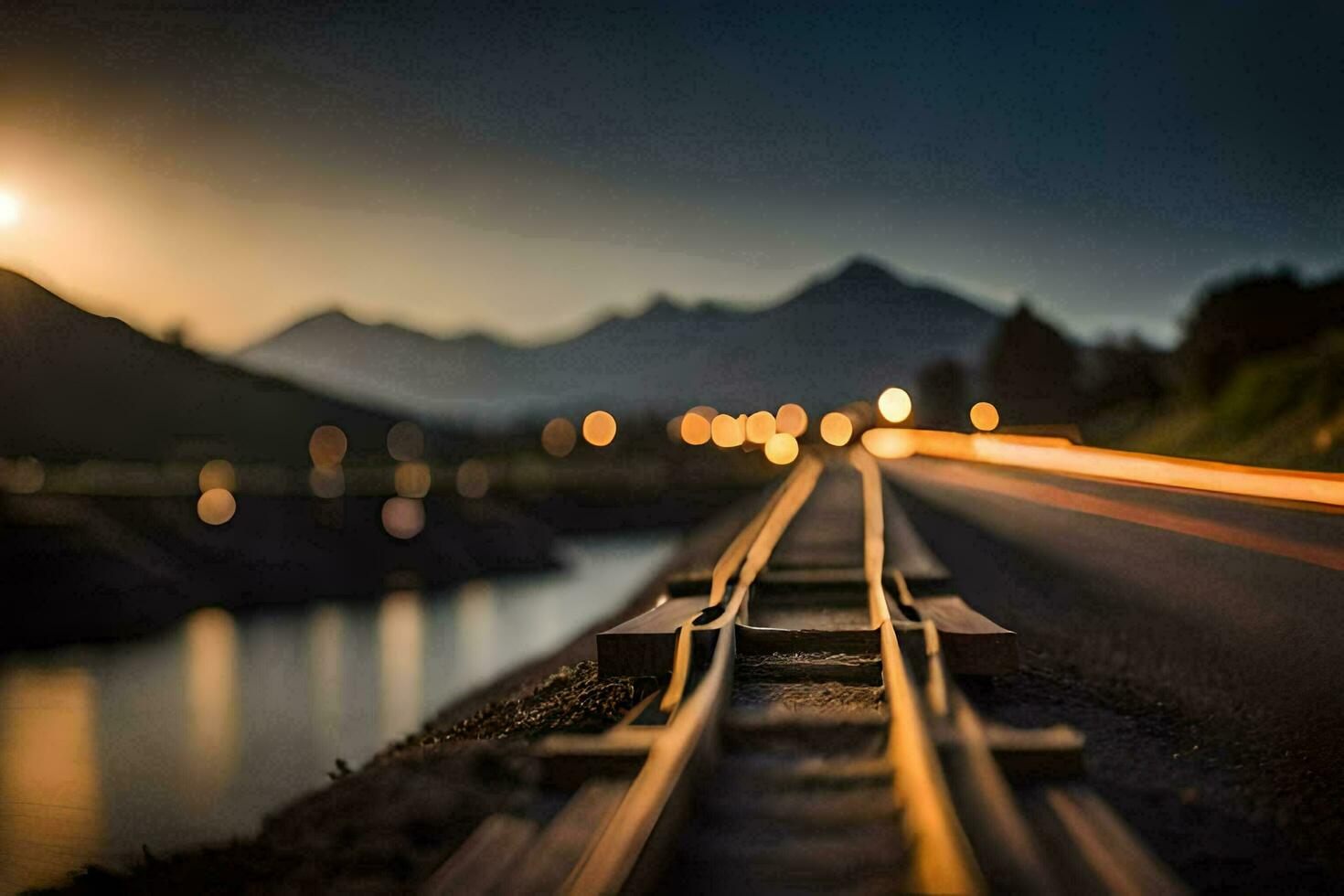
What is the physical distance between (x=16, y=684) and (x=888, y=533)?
45.5 metres

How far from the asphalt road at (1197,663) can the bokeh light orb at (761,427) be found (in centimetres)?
10584

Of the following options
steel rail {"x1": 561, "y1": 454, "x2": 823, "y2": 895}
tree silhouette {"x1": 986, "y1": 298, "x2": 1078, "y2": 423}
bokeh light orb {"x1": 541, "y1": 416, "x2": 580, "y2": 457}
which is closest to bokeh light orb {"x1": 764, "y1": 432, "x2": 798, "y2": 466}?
tree silhouette {"x1": 986, "y1": 298, "x2": 1078, "y2": 423}

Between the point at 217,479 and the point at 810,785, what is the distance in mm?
88086

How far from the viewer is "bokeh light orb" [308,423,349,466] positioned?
14766 centimetres

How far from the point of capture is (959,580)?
11.9m

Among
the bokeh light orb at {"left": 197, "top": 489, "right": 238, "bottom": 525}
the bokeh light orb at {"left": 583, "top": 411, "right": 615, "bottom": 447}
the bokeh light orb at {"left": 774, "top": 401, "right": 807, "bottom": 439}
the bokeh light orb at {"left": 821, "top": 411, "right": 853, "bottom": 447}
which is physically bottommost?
the bokeh light orb at {"left": 197, "top": 489, "right": 238, "bottom": 525}

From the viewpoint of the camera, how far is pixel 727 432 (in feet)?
479

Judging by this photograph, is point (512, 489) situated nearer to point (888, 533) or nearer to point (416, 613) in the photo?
point (416, 613)

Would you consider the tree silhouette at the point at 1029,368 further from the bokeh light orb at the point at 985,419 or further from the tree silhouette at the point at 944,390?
the tree silhouette at the point at 944,390

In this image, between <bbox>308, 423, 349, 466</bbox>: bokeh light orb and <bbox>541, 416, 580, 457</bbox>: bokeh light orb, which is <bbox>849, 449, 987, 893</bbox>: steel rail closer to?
<bbox>308, 423, 349, 466</bbox>: bokeh light orb

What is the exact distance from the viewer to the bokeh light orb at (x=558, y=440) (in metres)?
171

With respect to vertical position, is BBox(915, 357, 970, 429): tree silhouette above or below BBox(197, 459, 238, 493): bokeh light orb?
above

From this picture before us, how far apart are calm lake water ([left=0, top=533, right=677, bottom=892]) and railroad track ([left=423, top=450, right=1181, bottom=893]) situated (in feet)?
32.1

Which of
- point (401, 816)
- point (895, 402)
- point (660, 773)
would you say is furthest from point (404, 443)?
point (660, 773)
